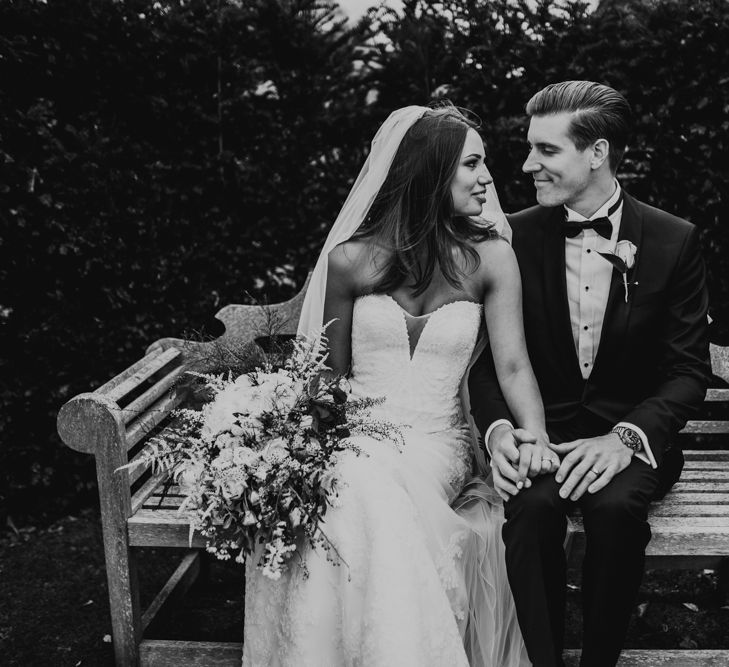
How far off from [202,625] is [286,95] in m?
2.84

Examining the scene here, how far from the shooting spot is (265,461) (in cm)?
278

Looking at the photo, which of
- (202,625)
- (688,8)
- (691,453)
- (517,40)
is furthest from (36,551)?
(688,8)

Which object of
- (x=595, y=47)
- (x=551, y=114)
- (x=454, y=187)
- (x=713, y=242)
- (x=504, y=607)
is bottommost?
(x=504, y=607)

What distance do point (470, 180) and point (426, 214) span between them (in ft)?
0.78

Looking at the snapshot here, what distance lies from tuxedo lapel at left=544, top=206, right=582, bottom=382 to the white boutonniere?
18cm

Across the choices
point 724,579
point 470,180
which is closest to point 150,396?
point 470,180

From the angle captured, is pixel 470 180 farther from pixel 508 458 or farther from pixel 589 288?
pixel 508 458

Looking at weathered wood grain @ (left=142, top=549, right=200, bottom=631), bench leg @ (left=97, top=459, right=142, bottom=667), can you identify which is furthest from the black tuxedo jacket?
weathered wood grain @ (left=142, top=549, right=200, bottom=631)

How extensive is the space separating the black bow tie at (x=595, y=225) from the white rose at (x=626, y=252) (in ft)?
0.23

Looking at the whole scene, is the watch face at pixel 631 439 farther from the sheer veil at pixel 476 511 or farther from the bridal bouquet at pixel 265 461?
Answer: the bridal bouquet at pixel 265 461

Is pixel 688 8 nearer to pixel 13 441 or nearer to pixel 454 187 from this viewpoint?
pixel 454 187

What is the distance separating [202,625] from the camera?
396 centimetres

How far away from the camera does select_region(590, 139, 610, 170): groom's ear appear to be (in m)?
3.46

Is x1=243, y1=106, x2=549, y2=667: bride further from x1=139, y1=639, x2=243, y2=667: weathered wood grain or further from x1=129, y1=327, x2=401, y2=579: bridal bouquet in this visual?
x1=139, y1=639, x2=243, y2=667: weathered wood grain
